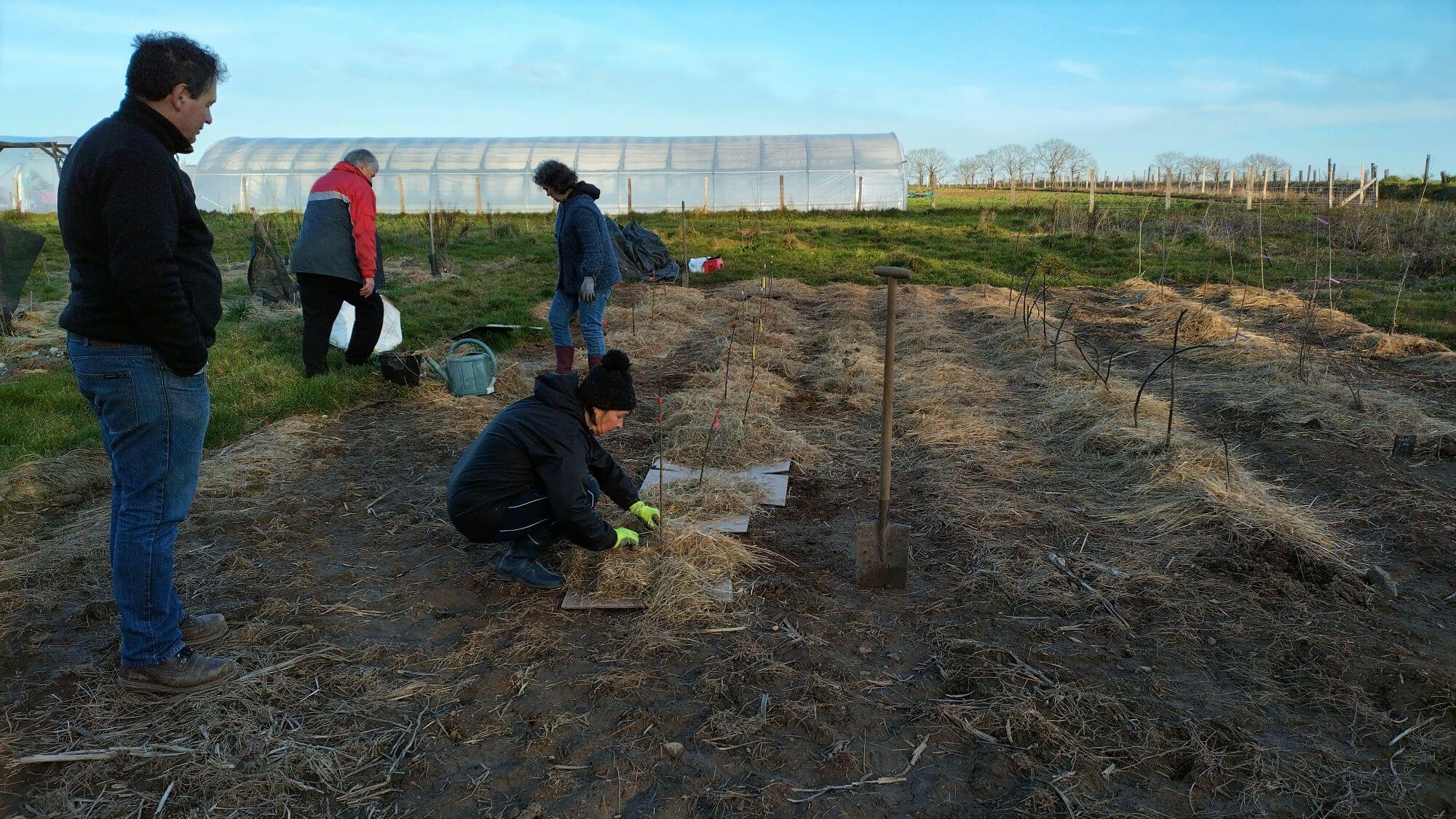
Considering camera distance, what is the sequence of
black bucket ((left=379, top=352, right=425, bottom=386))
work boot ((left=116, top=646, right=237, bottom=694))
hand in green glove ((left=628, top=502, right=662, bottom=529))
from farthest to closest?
black bucket ((left=379, top=352, right=425, bottom=386)) → hand in green glove ((left=628, top=502, right=662, bottom=529)) → work boot ((left=116, top=646, right=237, bottom=694))

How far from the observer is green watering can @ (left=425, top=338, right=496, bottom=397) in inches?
231

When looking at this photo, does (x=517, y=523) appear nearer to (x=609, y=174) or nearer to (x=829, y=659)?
(x=829, y=659)

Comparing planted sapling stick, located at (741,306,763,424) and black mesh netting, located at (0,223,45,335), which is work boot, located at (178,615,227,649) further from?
black mesh netting, located at (0,223,45,335)

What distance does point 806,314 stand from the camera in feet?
33.0

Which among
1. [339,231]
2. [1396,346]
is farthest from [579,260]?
[1396,346]

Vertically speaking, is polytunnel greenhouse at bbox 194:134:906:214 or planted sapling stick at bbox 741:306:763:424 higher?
polytunnel greenhouse at bbox 194:134:906:214

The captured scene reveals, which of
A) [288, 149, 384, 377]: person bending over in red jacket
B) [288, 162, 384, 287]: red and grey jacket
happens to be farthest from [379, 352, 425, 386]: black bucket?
[288, 162, 384, 287]: red and grey jacket

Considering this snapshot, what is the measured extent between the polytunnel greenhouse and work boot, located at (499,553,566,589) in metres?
21.8

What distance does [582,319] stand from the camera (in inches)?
230

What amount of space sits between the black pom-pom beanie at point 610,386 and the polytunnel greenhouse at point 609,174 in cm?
2176

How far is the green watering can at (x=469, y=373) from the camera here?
5879mm

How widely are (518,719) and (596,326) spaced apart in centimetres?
364

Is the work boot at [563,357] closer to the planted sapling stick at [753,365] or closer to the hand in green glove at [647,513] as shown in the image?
the planted sapling stick at [753,365]

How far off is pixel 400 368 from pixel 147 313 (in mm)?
3853
